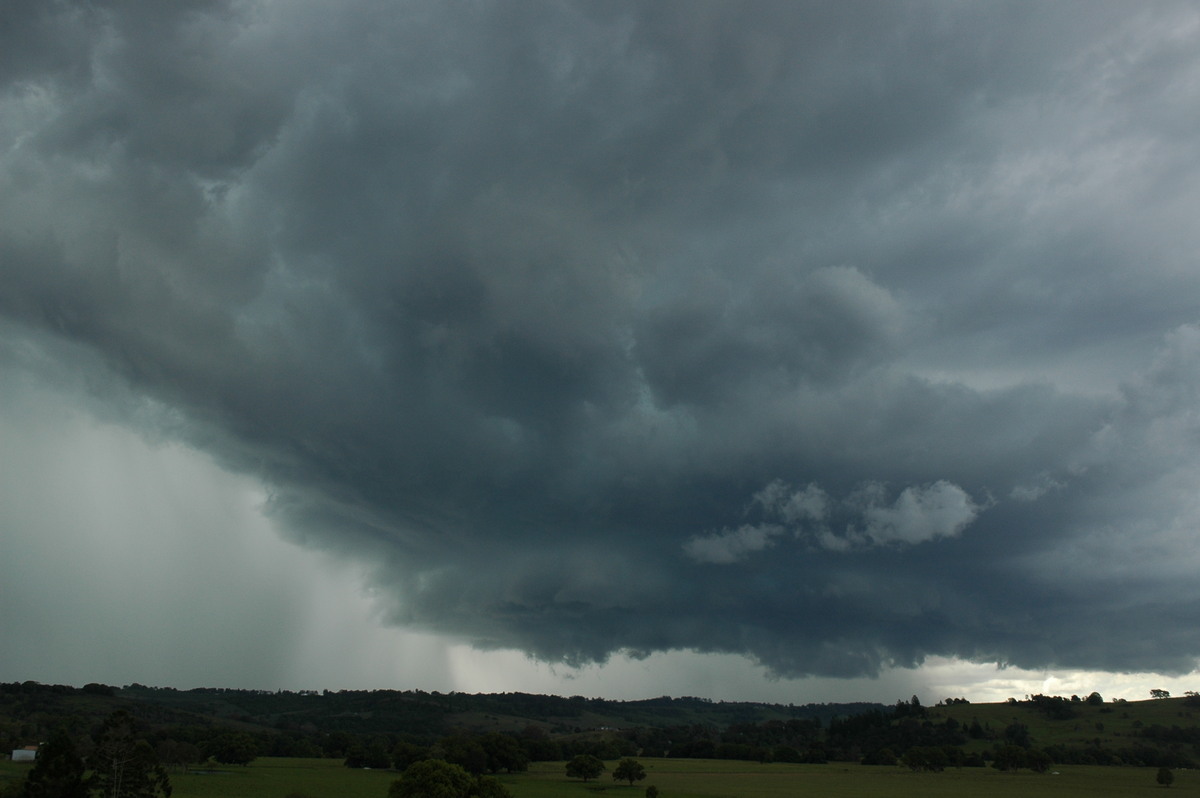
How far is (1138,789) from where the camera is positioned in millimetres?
164500

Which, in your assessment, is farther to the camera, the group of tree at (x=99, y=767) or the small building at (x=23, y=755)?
the small building at (x=23, y=755)

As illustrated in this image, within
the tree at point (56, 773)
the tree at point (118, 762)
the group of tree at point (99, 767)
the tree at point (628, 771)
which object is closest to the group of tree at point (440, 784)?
the tree at point (118, 762)

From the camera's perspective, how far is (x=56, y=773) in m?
76.2

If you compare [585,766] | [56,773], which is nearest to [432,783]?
[56,773]

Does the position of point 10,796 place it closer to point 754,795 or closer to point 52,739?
point 52,739

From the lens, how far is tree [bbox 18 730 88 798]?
75.7 meters

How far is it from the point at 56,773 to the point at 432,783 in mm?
37129

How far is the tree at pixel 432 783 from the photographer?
263 feet

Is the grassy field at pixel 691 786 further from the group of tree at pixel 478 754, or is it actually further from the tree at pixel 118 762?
the tree at pixel 118 762

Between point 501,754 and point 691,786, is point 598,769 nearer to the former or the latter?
point 691,786

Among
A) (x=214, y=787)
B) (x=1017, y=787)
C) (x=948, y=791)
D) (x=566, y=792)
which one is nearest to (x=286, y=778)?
(x=214, y=787)

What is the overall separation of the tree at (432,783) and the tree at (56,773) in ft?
104

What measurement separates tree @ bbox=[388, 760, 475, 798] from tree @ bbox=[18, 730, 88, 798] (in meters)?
31.7

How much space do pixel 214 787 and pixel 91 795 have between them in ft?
189
